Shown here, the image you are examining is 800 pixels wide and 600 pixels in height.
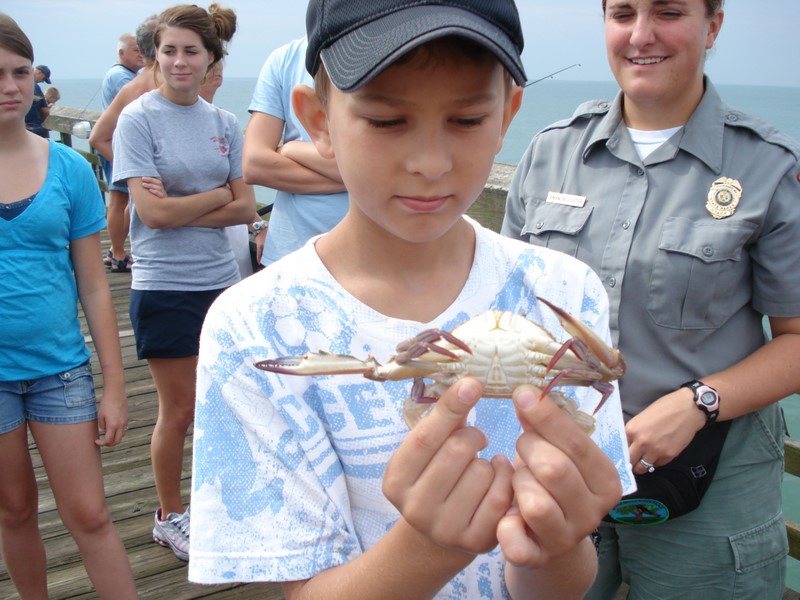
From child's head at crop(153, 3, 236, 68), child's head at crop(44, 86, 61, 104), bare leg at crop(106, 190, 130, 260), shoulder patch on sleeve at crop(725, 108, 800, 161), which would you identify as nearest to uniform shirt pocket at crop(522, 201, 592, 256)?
shoulder patch on sleeve at crop(725, 108, 800, 161)

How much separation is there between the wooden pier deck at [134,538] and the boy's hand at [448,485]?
9.36ft

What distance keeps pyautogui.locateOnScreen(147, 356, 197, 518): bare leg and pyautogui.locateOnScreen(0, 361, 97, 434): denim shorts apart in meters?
0.88

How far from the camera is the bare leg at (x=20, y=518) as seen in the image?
3.18 meters

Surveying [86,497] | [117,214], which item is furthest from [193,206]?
[117,214]

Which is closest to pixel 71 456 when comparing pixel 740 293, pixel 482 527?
pixel 482 527

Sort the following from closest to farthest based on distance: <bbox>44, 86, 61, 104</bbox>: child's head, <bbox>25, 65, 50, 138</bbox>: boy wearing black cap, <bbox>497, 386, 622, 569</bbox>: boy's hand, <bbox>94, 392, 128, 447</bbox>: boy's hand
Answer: <bbox>497, 386, 622, 569</bbox>: boy's hand → <bbox>94, 392, 128, 447</bbox>: boy's hand → <bbox>25, 65, 50, 138</bbox>: boy wearing black cap → <bbox>44, 86, 61, 104</bbox>: child's head

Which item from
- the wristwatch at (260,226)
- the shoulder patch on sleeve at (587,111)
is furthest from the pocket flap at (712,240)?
the wristwatch at (260,226)

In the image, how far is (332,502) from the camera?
5.34 feet

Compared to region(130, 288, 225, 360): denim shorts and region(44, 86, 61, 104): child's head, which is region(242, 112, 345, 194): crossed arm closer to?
region(130, 288, 225, 360): denim shorts

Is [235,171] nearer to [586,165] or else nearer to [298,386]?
[586,165]

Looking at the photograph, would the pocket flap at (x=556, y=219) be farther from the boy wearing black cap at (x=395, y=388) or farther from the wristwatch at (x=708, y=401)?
the boy wearing black cap at (x=395, y=388)

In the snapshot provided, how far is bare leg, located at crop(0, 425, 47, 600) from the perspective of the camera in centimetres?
318

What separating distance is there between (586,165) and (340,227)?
4.54 feet

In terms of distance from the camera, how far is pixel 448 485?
1338 millimetres
